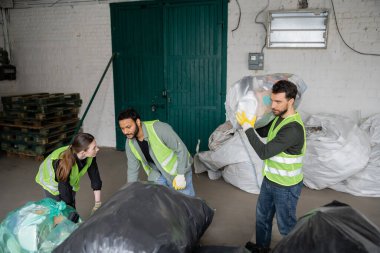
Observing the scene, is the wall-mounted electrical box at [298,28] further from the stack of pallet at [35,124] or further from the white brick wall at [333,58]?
the stack of pallet at [35,124]

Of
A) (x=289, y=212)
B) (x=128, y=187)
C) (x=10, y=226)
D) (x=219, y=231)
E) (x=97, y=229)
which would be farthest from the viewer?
(x=219, y=231)

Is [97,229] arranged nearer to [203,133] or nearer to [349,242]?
[349,242]

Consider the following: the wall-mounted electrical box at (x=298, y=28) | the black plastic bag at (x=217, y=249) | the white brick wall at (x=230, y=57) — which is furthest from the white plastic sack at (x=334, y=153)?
the black plastic bag at (x=217, y=249)

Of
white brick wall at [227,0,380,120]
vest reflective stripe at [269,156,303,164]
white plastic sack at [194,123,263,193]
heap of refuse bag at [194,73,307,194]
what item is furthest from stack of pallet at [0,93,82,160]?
vest reflective stripe at [269,156,303,164]

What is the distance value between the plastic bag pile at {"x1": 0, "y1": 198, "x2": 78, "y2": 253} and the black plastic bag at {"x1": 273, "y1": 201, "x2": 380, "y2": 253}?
3.12ft

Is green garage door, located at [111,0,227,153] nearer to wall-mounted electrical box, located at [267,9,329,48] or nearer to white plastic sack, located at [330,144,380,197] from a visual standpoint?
wall-mounted electrical box, located at [267,9,329,48]

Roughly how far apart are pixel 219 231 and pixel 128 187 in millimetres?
1788

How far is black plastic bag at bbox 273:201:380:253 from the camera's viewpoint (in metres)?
1.02

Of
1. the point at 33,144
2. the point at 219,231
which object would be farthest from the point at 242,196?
the point at 33,144

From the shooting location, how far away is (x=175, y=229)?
122 centimetres

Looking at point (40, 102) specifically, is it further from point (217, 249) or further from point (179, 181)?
point (217, 249)

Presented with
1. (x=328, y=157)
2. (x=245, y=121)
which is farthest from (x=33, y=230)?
(x=328, y=157)

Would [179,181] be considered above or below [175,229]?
below

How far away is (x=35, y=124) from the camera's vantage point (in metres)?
5.11
